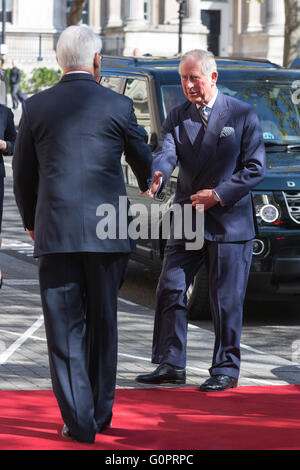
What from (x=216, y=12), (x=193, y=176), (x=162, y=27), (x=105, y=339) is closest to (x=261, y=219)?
(x=193, y=176)

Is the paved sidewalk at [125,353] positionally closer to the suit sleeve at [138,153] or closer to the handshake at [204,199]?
the handshake at [204,199]

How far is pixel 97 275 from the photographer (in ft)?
19.1

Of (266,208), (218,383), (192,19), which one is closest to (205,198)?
(218,383)

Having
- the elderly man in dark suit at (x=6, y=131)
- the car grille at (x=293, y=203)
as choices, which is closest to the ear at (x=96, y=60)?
the car grille at (x=293, y=203)

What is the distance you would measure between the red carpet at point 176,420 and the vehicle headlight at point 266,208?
228 cm

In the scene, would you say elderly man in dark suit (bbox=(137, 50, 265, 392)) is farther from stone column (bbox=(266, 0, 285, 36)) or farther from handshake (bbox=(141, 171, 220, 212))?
stone column (bbox=(266, 0, 285, 36))

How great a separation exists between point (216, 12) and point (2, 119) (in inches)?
2464

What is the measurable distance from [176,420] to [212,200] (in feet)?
4.78

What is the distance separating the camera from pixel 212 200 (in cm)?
729

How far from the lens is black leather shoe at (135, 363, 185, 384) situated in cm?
746

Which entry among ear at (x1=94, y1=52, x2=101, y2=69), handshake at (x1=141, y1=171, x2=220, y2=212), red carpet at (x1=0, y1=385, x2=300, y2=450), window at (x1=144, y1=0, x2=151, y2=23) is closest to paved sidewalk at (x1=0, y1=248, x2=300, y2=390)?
red carpet at (x1=0, y1=385, x2=300, y2=450)

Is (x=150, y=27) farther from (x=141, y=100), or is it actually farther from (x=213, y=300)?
(x=213, y=300)

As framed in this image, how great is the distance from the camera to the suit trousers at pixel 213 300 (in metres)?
7.38
